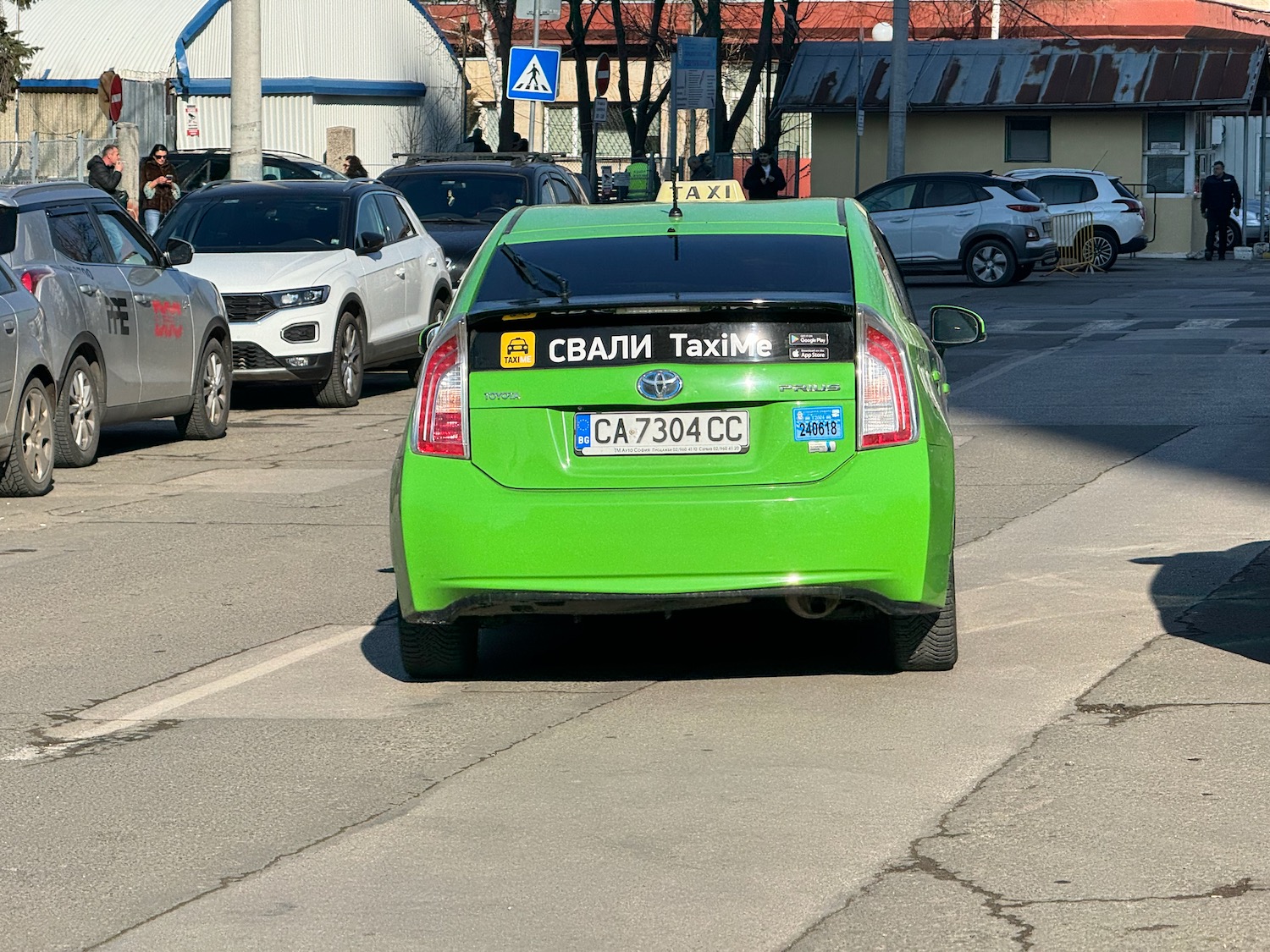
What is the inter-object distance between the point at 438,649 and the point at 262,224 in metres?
11.3

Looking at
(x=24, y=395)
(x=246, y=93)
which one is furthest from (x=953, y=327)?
(x=246, y=93)

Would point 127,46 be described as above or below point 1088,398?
above

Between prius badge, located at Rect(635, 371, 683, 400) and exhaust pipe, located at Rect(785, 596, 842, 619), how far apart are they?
73cm

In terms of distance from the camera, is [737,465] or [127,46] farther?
[127,46]

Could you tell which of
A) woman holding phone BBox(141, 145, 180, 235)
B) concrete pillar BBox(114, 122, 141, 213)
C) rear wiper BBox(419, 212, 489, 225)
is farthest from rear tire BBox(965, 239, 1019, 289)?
rear wiper BBox(419, 212, 489, 225)

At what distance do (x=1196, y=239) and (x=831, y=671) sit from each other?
38.9m

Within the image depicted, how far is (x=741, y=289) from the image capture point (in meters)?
7.02

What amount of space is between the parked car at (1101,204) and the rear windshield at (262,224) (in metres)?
23.8

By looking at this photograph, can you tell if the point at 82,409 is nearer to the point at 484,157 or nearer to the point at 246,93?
the point at 246,93

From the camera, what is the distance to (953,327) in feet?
28.3

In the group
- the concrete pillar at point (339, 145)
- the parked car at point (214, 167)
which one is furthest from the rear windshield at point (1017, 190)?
the concrete pillar at point (339, 145)

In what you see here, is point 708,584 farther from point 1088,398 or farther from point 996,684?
point 1088,398

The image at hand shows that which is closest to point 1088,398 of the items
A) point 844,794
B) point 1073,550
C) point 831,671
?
point 1073,550

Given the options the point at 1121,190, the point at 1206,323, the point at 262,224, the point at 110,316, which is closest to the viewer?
the point at 110,316
